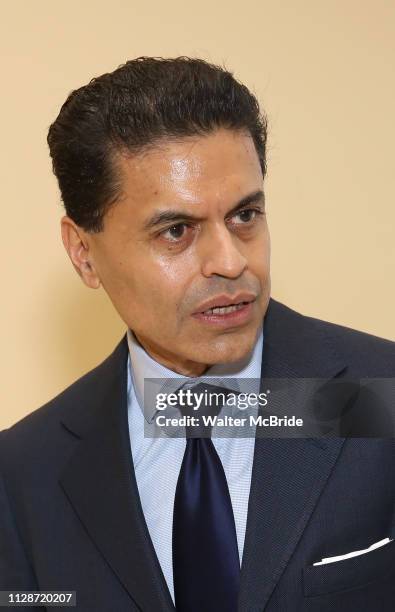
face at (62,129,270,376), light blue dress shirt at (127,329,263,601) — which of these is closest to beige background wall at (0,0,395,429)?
light blue dress shirt at (127,329,263,601)

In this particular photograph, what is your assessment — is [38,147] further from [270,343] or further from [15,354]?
[270,343]

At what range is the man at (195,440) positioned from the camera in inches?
59.2

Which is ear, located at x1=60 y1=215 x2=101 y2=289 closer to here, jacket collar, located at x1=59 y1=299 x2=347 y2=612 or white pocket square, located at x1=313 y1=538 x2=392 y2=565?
jacket collar, located at x1=59 y1=299 x2=347 y2=612

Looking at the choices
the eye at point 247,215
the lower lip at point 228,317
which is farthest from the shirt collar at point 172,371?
the eye at point 247,215

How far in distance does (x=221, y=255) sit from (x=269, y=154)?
32.9 inches

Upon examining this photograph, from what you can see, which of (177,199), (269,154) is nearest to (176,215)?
(177,199)

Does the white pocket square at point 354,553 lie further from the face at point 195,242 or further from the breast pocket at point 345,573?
the face at point 195,242

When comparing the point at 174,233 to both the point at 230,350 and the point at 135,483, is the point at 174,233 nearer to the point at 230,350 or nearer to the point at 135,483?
the point at 230,350

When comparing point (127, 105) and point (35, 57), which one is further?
point (35, 57)

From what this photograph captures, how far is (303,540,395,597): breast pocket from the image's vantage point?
148 centimetres

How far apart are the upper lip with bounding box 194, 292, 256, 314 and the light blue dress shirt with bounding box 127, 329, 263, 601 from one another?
171 millimetres

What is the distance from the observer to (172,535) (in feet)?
5.17

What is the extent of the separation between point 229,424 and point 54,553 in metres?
0.39

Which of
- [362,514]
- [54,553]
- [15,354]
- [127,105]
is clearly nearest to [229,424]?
[362,514]
